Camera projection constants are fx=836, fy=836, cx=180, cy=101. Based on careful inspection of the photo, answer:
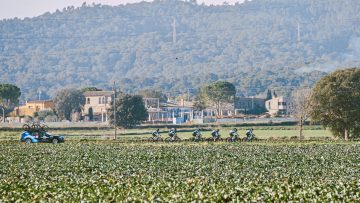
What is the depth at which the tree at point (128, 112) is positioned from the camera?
140375 millimetres

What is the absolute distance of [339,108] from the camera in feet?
286

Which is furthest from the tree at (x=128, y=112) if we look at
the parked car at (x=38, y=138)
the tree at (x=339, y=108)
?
the parked car at (x=38, y=138)

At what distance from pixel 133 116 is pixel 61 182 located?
106 metres

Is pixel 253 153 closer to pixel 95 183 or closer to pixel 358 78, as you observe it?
pixel 95 183

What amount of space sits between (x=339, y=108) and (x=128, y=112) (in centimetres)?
5924

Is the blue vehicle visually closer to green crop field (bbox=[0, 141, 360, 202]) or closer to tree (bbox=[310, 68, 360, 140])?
green crop field (bbox=[0, 141, 360, 202])

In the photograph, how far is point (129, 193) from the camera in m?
29.8

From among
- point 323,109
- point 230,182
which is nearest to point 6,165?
point 230,182

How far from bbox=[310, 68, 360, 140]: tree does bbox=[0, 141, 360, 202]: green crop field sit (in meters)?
25.5

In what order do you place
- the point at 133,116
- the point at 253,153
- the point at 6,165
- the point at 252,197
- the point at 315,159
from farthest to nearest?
the point at 133,116
the point at 253,153
the point at 315,159
the point at 6,165
the point at 252,197

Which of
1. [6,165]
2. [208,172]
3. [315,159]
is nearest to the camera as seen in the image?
[208,172]

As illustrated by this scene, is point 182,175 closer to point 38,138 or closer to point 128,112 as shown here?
point 38,138

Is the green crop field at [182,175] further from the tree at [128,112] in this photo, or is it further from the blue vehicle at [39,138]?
the tree at [128,112]

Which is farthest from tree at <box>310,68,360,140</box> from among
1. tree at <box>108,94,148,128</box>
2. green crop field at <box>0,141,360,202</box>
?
tree at <box>108,94,148,128</box>
